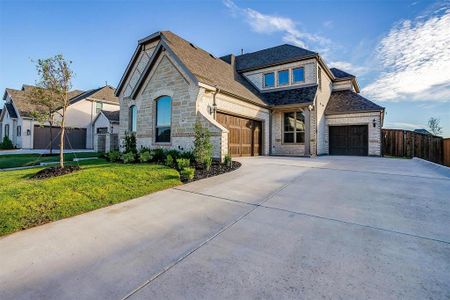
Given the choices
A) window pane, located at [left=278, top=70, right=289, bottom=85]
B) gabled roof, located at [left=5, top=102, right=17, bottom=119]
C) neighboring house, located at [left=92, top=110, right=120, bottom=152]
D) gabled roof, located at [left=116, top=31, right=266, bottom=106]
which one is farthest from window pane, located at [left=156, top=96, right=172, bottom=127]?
gabled roof, located at [left=5, top=102, right=17, bottom=119]

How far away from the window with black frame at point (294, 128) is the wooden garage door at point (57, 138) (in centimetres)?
2166

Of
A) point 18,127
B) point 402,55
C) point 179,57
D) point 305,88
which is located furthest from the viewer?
point 18,127

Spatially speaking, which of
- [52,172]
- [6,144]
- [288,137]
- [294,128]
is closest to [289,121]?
[294,128]

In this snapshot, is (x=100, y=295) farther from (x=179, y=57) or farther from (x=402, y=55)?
(x=402, y=55)

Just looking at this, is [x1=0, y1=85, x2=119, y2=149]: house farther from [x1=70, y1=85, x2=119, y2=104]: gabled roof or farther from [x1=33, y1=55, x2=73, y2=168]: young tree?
[x1=33, y1=55, x2=73, y2=168]: young tree

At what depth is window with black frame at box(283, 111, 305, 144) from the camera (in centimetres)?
1505

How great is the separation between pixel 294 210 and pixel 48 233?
415cm

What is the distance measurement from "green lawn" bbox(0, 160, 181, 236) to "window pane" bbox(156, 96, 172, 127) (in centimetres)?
552

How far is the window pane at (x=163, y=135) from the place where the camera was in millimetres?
11273

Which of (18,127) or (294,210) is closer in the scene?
(294,210)

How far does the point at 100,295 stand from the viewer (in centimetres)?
185

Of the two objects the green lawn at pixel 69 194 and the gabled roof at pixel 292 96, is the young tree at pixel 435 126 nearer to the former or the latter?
the gabled roof at pixel 292 96

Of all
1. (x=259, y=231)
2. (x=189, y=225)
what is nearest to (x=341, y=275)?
(x=259, y=231)

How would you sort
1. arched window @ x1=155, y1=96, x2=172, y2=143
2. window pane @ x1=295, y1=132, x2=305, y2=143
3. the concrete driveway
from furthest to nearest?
window pane @ x1=295, y1=132, x2=305, y2=143 → arched window @ x1=155, y1=96, x2=172, y2=143 → the concrete driveway
